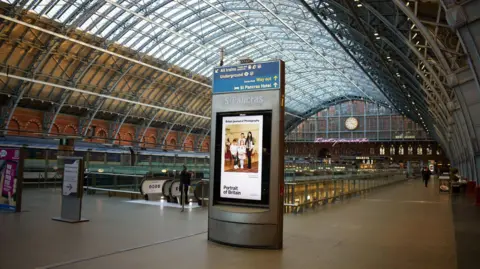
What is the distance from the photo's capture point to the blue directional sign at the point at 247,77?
7832 mm

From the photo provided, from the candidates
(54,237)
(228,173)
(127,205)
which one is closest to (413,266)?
(228,173)

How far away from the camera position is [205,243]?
25.2ft

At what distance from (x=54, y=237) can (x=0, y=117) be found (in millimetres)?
35610

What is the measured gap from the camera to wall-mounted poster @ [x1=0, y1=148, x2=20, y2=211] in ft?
36.4

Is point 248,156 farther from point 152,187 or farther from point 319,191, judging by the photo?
point 152,187

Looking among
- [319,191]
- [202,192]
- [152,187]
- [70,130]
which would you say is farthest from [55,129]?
[319,191]

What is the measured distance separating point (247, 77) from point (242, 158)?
170 cm

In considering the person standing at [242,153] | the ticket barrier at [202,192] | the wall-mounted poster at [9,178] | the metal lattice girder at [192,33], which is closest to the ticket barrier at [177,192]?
the ticket barrier at [202,192]

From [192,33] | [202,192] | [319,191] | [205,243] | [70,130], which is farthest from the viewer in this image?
[70,130]

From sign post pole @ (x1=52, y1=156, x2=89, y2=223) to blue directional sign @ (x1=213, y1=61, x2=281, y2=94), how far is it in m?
4.37

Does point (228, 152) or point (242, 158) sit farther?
point (228, 152)

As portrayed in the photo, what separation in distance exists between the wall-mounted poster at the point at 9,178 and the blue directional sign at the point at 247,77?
665cm

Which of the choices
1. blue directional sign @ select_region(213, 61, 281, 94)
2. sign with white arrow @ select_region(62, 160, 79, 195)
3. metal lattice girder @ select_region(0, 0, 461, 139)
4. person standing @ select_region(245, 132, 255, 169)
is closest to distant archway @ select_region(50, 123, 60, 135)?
metal lattice girder @ select_region(0, 0, 461, 139)

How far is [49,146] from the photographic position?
25062 millimetres
